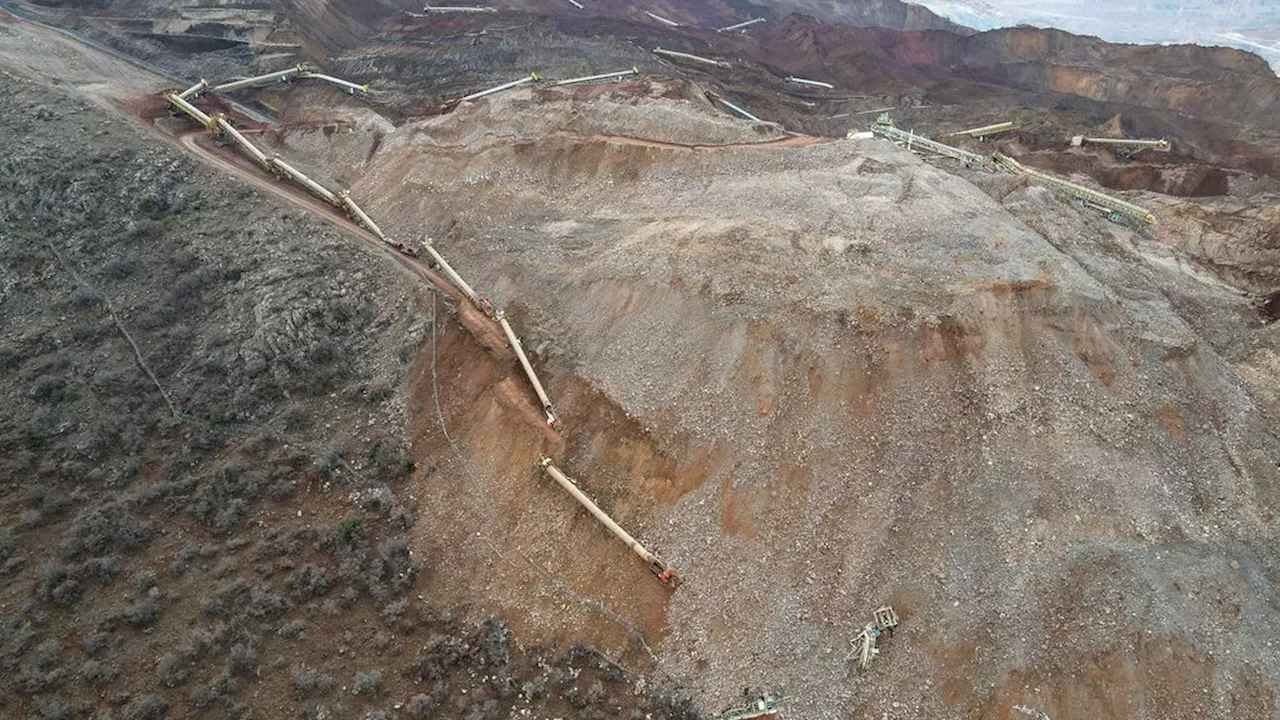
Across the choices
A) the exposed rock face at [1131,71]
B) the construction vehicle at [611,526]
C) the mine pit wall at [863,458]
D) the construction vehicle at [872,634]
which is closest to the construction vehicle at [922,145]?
the mine pit wall at [863,458]

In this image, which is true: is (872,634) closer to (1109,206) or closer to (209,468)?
(209,468)

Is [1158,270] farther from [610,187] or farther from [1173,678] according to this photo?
[610,187]

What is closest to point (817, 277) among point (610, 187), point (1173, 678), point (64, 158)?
point (610, 187)

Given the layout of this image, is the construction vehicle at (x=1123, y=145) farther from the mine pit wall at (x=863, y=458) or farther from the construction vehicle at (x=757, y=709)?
the construction vehicle at (x=757, y=709)

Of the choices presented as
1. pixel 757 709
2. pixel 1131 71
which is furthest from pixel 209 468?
pixel 1131 71

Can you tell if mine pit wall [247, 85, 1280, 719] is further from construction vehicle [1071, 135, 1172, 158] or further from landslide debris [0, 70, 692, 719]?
construction vehicle [1071, 135, 1172, 158]

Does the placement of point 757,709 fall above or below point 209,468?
below
